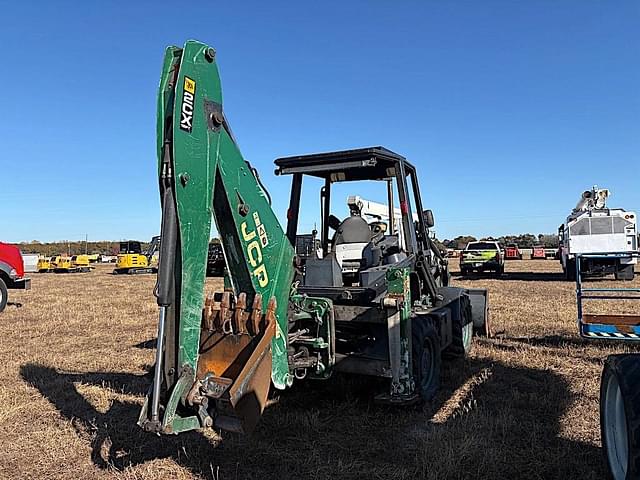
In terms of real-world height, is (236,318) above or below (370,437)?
above

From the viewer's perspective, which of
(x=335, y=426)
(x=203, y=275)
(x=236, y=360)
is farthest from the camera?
(x=335, y=426)

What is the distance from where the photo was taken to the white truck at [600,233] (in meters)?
18.4

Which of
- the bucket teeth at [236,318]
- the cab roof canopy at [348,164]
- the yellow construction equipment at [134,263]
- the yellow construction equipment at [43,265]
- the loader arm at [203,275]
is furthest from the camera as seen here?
the yellow construction equipment at [43,265]

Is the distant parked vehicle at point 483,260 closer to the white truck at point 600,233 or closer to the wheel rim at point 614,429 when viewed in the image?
the white truck at point 600,233

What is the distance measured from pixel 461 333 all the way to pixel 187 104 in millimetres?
4685

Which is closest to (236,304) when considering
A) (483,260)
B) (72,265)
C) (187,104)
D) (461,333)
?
(187,104)

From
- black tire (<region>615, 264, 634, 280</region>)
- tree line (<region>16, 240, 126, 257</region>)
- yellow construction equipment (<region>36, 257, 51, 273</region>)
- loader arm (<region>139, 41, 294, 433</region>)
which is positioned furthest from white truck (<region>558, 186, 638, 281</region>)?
tree line (<region>16, 240, 126, 257</region>)

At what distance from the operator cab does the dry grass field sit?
3.64ft

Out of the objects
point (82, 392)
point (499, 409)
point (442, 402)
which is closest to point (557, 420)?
point (499, 409)

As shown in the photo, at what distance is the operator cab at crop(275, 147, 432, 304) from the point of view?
558cm

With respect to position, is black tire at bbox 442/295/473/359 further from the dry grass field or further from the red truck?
the red truck

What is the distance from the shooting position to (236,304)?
151 inches

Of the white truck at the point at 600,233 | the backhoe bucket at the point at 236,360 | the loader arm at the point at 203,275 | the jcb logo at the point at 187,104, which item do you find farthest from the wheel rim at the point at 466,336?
the white truck at the point at 600,233

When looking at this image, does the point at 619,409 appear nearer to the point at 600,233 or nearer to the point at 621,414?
the point at 621,414
